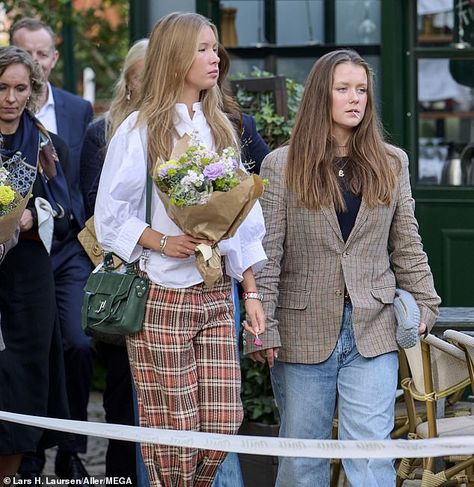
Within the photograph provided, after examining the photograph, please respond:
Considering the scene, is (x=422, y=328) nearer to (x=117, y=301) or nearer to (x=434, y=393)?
(x=434, y=393)

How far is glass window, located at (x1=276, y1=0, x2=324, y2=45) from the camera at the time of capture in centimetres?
823

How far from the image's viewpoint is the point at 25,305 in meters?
5.91

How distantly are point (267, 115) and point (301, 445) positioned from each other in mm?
2733

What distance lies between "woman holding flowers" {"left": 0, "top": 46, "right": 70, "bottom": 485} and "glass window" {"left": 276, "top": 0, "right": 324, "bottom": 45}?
2.64 m

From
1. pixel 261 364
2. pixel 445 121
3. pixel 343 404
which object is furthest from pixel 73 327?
pixel 445 121

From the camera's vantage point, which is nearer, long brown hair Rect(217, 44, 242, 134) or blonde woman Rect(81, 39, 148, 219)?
long brown hair Rect(217, 44, 242, 134)

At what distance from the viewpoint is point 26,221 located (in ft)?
18.8

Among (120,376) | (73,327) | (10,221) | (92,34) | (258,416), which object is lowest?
(258,416)

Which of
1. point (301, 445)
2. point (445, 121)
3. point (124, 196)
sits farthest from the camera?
point (445, 121)

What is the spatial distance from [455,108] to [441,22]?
53cm

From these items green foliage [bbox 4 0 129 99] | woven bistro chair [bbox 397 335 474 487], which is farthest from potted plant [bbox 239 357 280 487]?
green foliage [bbox 4 0 129 99]

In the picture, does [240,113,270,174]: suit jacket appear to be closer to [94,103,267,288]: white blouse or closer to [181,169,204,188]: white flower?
[94,103,267,288]: white blouse

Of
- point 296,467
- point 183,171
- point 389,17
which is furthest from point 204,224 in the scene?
point 389,17

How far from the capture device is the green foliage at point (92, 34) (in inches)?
418
